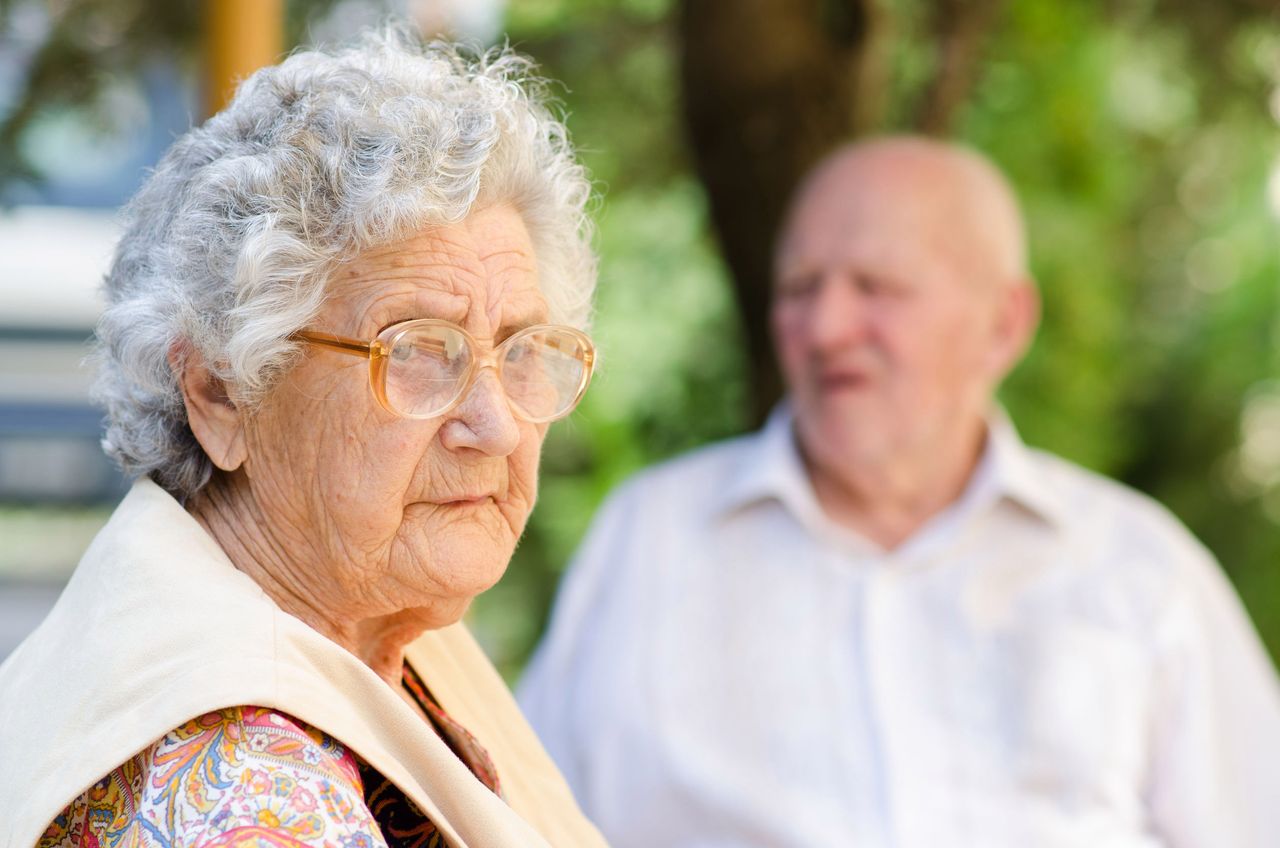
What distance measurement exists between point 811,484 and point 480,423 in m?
1.57

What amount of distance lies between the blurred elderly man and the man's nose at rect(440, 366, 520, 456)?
4.23 ft

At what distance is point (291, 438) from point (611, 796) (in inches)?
55.1

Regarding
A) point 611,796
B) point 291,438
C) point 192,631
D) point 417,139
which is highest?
point 417,139

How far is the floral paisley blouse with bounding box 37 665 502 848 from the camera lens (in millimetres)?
1116

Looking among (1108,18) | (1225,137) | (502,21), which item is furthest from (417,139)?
(1225,137)

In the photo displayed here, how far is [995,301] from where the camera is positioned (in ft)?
9.71

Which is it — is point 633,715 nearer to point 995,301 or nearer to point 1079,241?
→ point 995,301

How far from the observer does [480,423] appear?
56.3 inches

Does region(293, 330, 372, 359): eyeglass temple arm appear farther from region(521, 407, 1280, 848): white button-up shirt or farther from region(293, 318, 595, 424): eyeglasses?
region(521, 407, 1280, 848): white button-up shirt

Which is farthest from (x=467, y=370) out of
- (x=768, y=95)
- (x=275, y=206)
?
(x=768, y=95)

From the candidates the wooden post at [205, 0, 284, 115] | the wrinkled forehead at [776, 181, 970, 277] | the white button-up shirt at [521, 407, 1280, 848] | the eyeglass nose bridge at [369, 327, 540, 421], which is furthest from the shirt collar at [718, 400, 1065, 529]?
the eyeglass nose bridge at [369, 327, 540, 421]

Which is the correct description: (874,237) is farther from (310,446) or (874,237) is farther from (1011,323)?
(310,446)

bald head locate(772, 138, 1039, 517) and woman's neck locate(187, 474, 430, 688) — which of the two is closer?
woman's neck locate(187, 474, 430, 688)

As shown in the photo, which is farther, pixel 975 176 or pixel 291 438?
pixel 975 176
